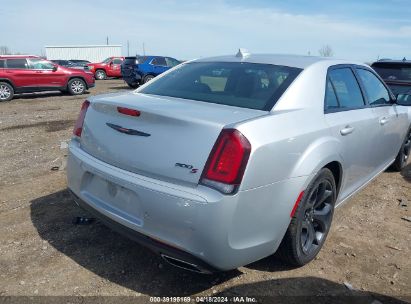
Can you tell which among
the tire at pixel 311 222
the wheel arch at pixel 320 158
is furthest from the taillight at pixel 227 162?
the tire at pixel 311 222

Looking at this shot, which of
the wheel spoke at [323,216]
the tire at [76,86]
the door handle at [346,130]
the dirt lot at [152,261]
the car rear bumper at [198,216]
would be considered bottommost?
the tire at [76,86]

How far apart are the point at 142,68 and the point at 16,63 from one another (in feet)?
19.1

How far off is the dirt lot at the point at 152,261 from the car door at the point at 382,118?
22.9 inches

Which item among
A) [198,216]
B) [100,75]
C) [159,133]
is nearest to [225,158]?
[198,216]

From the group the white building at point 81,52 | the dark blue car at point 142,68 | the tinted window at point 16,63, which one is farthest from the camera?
the white building at point 81,52

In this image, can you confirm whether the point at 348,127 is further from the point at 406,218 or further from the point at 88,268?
the point at 88,268

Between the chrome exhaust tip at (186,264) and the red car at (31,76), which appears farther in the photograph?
the red car at (31,76)

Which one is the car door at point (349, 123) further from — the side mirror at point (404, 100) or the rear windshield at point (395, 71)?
the rear windshield at point (395, 71)

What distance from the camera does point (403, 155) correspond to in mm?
5594

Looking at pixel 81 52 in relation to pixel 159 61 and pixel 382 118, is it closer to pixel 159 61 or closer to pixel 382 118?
pixel 159 61

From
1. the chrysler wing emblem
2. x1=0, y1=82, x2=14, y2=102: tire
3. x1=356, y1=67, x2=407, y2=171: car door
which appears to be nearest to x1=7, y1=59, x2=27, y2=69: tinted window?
x1=0, y1=82, x2=14, y2=102: tire

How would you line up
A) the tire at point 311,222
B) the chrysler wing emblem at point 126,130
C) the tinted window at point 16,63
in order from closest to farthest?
1. the chrysler wing emblem at point 126,130
2. the tire at point 311,222
3. the tinted window at point 16,63

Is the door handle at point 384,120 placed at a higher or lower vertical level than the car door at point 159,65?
higher

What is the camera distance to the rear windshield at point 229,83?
2.86 metres
